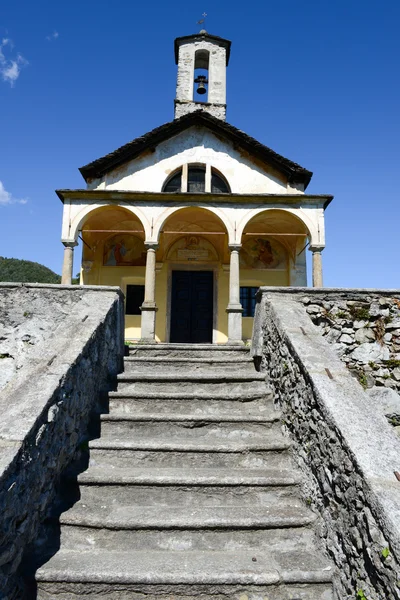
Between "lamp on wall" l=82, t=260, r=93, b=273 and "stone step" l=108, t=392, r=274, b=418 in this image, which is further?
"lamp on wall" l=82, t=260, r=93, b=273

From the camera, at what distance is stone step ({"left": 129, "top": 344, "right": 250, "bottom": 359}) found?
600 cm

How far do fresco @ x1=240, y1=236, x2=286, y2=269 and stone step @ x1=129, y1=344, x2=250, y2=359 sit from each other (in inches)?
290

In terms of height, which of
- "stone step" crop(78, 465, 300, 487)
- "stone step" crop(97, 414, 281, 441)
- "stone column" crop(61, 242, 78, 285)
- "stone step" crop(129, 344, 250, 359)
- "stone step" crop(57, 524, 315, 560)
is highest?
"stone column" crop(61, 242, 78, 285)

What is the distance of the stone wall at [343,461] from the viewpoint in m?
2.21

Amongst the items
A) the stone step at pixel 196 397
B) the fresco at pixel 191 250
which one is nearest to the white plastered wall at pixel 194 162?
the fresco at pixel 191 250

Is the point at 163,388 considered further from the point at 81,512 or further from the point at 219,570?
the point at 219,570

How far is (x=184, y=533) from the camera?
9.89 feet

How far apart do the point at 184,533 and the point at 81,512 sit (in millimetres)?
783

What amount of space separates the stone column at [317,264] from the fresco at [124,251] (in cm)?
523

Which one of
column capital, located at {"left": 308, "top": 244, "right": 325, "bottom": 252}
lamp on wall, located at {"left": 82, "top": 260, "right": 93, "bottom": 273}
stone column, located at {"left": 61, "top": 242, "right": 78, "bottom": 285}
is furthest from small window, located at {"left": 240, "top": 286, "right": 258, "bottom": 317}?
stone column, located at {"left": 61, "top": 242, "right": 78, "bottom": 285}

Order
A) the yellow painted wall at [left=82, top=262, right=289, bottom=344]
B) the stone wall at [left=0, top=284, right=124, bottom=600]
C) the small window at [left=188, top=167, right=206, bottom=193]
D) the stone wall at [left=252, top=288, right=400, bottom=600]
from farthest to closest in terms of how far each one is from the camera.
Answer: the yellow painted wall at [left=82, top=262, right=289, bottom=344], the small window at [left=188, top=167, right=206, bottom=193], the stone wall at [left=0, top=284, right=124, bottom=600], the stone wall at [left=252, top=288, right=400, bottom=600]

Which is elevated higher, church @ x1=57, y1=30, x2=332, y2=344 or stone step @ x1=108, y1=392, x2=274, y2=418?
church @ x1=57, y1=30, x2=332, y2=344

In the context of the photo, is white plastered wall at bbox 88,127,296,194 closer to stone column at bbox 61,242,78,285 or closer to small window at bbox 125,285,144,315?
stone column at bbox 61,242,78,285

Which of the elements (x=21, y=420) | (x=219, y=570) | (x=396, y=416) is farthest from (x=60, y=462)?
(x=396, y=416)
